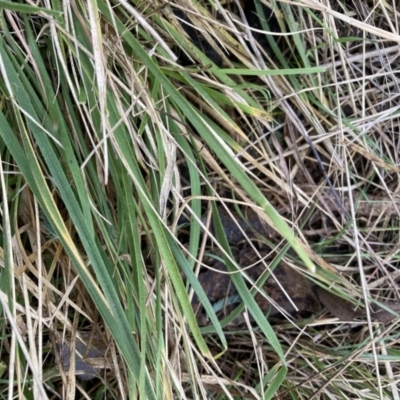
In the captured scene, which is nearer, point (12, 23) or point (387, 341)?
point (12, 23)

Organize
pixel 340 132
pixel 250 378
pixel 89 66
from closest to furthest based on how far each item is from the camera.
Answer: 1. pixel 89 66
2. pixel 340 132
3. pixel 250 378

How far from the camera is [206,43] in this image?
2.96ft

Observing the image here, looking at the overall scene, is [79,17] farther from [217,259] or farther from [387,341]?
[387,341]

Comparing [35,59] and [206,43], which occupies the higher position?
[35,59]

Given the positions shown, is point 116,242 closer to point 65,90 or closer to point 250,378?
point 65,90

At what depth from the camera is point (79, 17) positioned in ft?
2.34

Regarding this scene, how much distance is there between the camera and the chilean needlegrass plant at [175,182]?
2.30ft

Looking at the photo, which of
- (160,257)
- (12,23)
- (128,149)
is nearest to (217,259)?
(160,257)

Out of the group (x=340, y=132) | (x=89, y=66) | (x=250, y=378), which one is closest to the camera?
(x=89, y=66)

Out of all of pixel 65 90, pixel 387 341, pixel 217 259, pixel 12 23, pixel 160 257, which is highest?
pixel 12 23

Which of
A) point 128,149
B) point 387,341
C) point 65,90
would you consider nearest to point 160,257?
point 128,149

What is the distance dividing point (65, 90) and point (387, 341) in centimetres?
81

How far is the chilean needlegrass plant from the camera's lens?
0.70m

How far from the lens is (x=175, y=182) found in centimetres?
80
